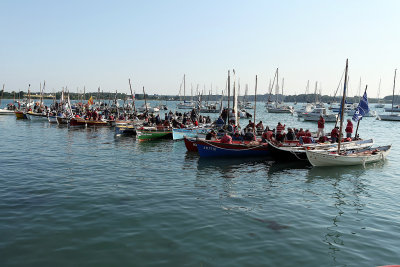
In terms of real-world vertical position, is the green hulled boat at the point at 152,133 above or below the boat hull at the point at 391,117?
below

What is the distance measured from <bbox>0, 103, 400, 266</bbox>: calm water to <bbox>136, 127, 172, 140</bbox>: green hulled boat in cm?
1150

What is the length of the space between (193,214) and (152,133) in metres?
22.6

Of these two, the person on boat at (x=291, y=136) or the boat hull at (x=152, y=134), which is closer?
the person on boat at (x=291, y=136)

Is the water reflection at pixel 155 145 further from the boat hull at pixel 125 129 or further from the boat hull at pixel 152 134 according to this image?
the boat hull at pixel 125 129

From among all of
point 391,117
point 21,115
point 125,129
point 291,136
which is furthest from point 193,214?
point 391,117

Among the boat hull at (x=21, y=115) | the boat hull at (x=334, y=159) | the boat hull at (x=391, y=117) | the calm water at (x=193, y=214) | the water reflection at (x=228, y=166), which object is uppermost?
the boat hull at (x=391, y=117)

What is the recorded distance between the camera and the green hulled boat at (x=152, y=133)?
32.4 meters

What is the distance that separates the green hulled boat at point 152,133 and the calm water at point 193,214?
37.7ft

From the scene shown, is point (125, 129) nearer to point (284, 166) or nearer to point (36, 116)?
point (284, 166)

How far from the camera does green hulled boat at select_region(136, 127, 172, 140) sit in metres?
32.4

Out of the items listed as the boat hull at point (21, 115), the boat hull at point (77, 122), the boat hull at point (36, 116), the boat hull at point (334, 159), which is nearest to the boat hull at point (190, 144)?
the boat hull at point (334, 159)

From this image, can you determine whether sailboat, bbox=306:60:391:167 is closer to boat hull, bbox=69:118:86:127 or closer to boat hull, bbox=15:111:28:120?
boat hull, bbox=69:118:86:127

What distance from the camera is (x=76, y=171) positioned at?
58.5 feet

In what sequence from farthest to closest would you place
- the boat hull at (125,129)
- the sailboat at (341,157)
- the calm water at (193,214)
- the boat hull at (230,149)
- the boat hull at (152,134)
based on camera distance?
the boat hull at (125,129)
the boat hull at (152,134)
the boat hull at (230,149)
the sailboat at (341,157)
the calm water at (193,214)
